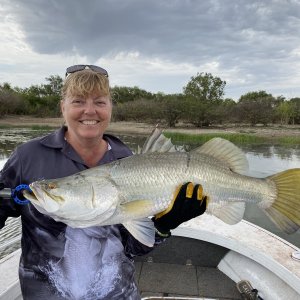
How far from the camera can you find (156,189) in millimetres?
2627

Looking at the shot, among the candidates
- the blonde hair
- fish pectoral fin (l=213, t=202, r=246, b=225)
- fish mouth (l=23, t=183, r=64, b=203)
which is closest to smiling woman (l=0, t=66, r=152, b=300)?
the blonde hair

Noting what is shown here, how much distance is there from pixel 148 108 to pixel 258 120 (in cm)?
1536

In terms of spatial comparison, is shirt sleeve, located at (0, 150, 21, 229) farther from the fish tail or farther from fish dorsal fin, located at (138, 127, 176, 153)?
the fish tail

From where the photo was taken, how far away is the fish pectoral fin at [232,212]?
110 inches

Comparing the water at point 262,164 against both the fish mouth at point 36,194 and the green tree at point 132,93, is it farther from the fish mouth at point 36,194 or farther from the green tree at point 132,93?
the green tree at point 132,93

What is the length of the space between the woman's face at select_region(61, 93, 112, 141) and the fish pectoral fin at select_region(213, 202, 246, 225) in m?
1.21

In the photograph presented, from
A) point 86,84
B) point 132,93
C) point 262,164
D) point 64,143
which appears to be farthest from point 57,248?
point 132,93

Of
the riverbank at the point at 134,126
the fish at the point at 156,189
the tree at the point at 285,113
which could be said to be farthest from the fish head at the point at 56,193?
the tree at the point at 285,113

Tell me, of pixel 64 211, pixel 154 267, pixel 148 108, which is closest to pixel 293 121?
pixel 148 108

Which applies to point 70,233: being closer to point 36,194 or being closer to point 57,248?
point 57,248

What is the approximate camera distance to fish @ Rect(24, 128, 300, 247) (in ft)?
8.29

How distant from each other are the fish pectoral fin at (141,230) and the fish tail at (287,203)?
0.95 m

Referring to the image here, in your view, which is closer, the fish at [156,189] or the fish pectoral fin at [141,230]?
the fish at [156,189]

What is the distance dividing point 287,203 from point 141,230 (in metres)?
1.14
